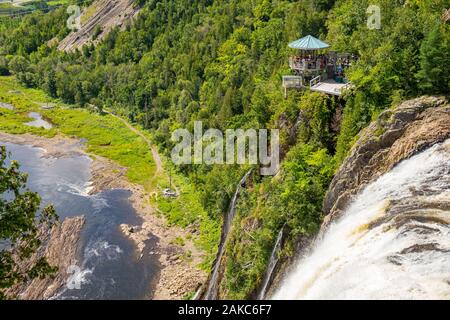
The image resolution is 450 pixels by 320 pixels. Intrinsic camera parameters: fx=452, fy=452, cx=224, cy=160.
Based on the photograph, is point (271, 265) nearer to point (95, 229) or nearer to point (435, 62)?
point (435, 62)

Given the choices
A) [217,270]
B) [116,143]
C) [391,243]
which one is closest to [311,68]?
[217,270]

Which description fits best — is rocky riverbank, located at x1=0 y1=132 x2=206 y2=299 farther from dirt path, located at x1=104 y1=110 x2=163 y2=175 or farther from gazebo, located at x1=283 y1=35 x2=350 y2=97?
gazebo, located at x1=283 y1=35 x2=350 y2=97

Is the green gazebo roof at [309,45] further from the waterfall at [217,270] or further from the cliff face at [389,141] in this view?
the waterfall at [217,270]

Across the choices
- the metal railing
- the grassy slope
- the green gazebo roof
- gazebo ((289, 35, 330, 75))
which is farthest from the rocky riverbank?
the green gazebo roof

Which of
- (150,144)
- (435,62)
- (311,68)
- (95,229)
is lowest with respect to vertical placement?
(150,144)

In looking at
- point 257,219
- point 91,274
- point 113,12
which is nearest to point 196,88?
point 91,274
